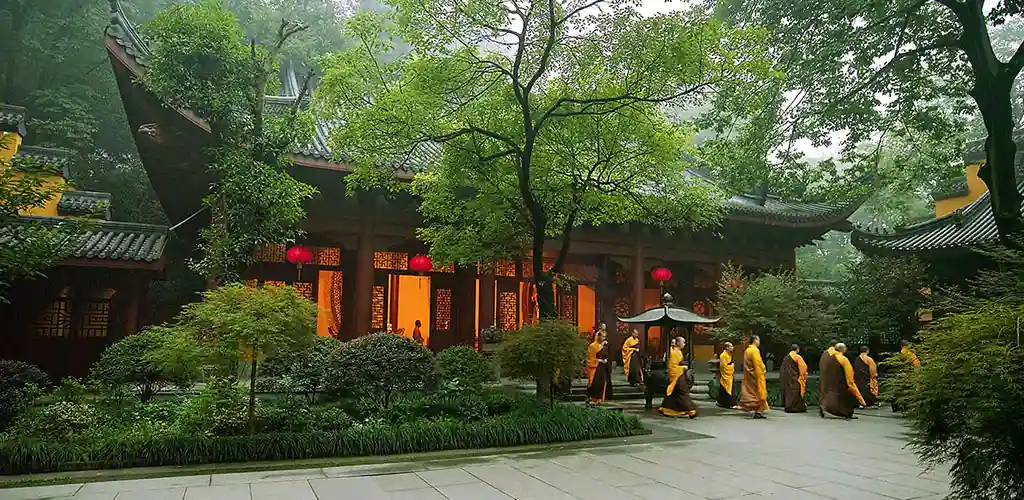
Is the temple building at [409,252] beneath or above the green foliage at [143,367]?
above

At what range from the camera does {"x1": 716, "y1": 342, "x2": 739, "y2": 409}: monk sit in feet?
41.3

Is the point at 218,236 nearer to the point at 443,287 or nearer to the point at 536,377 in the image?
the point at 536,377

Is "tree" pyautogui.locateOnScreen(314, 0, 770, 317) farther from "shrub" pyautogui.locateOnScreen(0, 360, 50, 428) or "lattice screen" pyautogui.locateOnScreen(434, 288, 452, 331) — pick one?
"lattice screen" pyautogui.locateOnScreen(434, 288, 452, 331)

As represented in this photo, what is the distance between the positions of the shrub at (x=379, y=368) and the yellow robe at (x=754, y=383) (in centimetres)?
653

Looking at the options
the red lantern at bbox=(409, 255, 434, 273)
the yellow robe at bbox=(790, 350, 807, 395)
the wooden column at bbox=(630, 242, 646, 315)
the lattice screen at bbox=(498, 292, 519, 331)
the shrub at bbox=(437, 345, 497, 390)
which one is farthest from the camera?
the wooden column at bbox=(630, 242, 646, 315)

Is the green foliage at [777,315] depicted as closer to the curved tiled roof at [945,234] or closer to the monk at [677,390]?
the curved tiled roof at [945,234]

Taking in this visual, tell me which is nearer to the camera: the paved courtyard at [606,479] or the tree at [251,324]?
the paved courtyard at [606,479]

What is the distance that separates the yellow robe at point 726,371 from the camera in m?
12.5

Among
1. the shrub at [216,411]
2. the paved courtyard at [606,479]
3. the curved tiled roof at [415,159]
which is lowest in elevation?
the paved courtyard at [606,479]

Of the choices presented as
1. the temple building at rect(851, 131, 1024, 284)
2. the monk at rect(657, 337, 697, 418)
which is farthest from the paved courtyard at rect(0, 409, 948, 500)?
the temple building at rect(851, 131, 1024, 284)

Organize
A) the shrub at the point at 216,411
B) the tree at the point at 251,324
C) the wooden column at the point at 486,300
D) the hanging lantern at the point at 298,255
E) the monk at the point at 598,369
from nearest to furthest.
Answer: the tree at the point at 251,324, the shrub at the point at 216,411, the monk at the point at 598,369, the hanging lantern at the point at 298,255, the wooden column at the point at 486,300

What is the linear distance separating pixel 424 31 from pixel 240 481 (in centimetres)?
599

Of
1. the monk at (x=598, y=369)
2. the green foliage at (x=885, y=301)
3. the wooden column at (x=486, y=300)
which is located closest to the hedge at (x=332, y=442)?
the monk at (x=598, y=369)

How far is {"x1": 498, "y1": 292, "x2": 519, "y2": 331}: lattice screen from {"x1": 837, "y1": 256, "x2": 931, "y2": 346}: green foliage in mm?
8152
